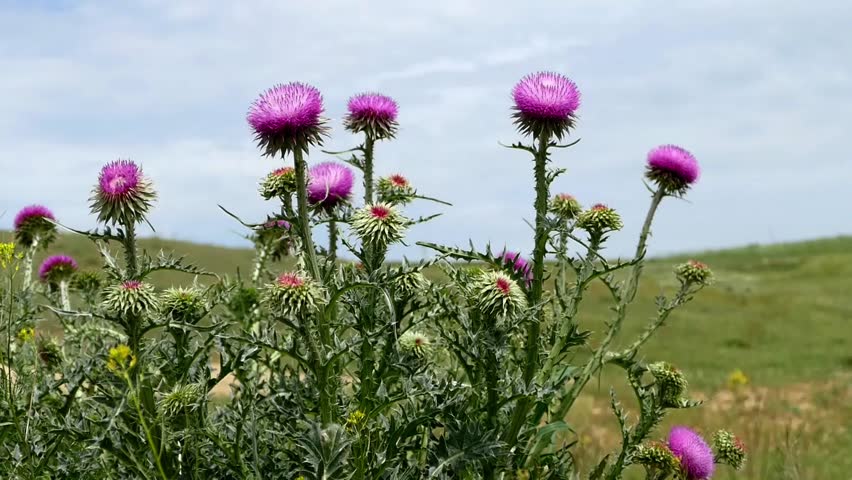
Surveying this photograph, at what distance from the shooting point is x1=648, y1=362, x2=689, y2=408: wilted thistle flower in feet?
14.7

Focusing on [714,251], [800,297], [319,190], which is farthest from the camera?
[714,251]

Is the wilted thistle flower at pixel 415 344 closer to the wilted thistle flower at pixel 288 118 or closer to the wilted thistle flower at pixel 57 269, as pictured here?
the wilted thistle flower at pixel 288 118

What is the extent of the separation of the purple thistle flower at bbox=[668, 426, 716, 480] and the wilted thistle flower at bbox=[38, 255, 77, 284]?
4707mm

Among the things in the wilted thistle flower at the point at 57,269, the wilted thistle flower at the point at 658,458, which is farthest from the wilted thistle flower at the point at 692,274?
the wilted thistle flower at the point at 57,269

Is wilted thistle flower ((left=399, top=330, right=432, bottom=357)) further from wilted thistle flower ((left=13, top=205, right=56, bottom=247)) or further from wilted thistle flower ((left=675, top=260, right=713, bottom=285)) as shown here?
wilted thistle flower ((left=13, top=205, right=56, bottom=247))

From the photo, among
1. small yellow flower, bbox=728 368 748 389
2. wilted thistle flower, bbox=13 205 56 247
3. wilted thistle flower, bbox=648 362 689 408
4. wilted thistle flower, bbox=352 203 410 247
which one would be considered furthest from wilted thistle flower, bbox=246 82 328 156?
small yellow flower, bbox=728 368 748 389

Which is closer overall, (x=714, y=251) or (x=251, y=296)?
(x=251, y=296)

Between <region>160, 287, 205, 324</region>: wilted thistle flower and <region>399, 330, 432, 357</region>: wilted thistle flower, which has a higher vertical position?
<region>160, 287, 205, 324</region>: wilted thistle flower

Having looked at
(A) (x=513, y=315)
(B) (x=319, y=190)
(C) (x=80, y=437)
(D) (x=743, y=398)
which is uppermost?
(B) (x=319, y=190)

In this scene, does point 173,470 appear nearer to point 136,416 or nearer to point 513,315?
point 136,416

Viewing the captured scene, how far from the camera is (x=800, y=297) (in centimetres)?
3008

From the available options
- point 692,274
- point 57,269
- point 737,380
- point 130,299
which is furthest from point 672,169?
point 737,380

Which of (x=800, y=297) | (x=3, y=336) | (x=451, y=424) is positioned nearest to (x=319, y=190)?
(x=451, y=424)

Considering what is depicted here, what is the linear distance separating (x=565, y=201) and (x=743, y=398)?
961 centimetres
